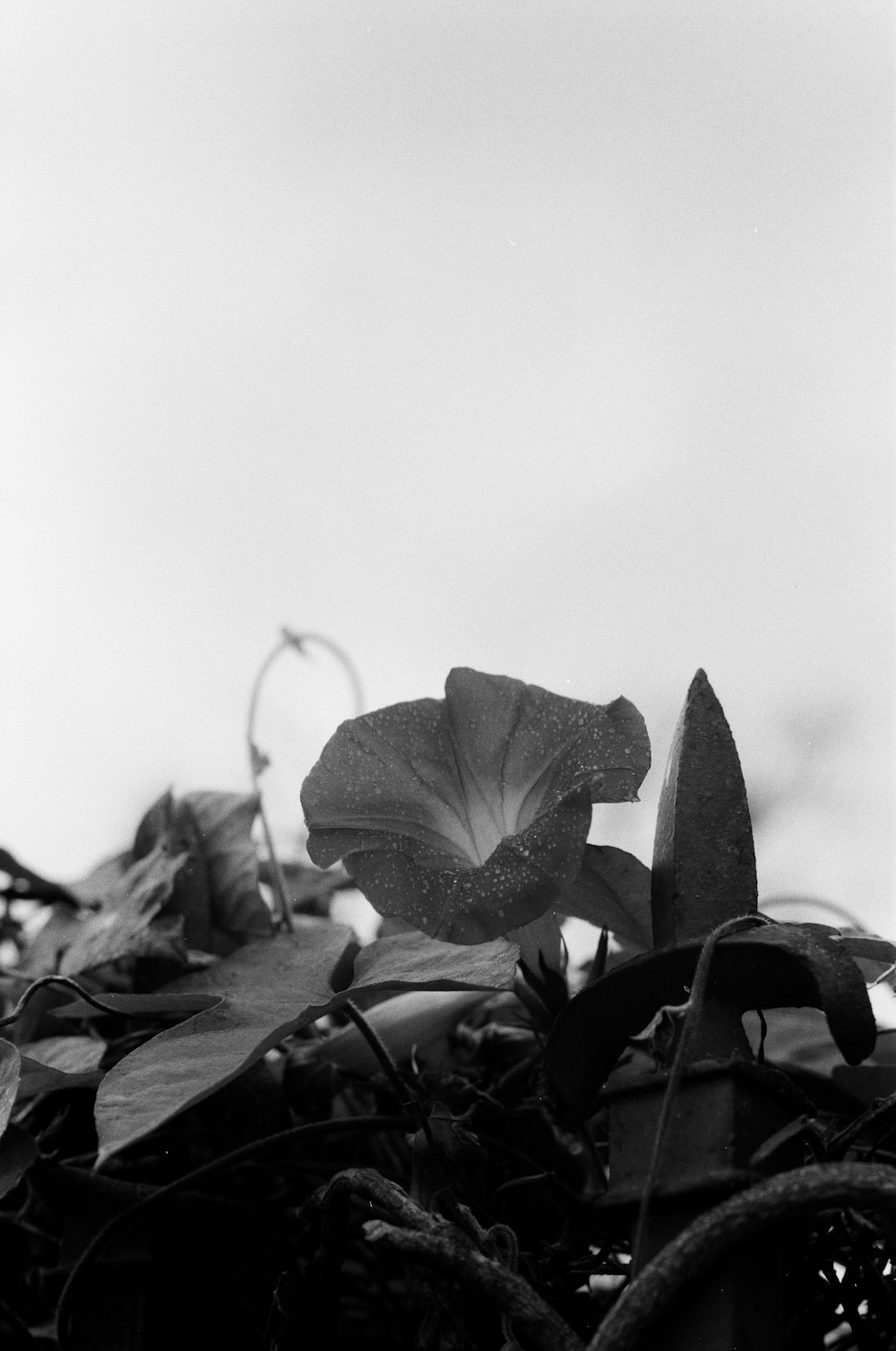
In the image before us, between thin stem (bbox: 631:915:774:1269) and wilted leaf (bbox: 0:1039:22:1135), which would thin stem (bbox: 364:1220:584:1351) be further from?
wilted leaf (bbox: 0:1039:22:1135)

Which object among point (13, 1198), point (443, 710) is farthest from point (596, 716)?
point (13, 1198)

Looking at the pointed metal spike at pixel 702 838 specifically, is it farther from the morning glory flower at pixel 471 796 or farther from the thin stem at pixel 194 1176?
the thin stem at pixel 194 1176

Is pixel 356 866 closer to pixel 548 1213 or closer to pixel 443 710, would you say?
pixel 443 710

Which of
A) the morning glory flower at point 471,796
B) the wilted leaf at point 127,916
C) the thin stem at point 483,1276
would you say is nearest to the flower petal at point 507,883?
the morning glory flower at point 471,796

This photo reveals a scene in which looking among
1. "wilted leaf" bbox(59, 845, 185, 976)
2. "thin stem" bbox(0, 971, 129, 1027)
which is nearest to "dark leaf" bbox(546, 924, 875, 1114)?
"thin stem" bbox(0, 971, 129, 1027)

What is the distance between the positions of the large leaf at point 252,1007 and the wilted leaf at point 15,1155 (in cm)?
9

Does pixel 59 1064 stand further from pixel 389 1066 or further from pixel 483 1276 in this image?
pixel 483 1276

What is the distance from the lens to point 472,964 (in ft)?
1.34

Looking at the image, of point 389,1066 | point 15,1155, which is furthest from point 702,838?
point 15,1155

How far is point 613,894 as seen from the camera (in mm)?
445

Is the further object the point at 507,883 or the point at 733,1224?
the point at 507,883

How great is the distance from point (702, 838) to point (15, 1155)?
0.28 metres

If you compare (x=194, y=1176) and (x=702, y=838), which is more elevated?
(x=702, y=838)

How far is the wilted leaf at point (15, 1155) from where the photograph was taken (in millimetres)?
435
